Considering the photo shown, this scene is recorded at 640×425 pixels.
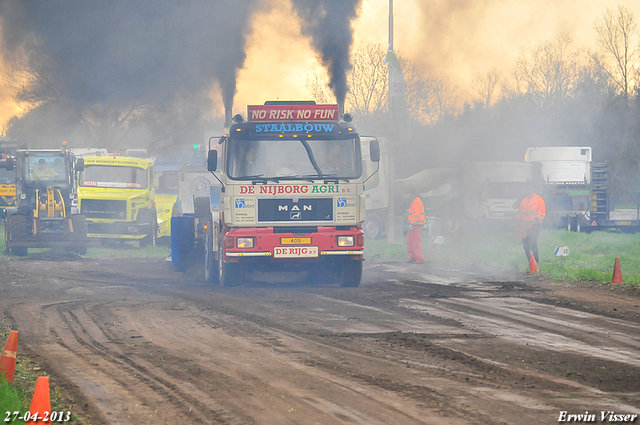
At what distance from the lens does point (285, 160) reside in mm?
13398

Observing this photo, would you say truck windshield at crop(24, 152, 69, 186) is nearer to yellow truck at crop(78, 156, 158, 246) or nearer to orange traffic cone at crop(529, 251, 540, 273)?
yellow truck at crop(78, 156, 158, 246)

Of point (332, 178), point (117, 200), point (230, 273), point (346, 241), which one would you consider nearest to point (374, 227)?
point (117, 200)

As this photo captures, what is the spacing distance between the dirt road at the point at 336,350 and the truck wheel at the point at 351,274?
0.24m

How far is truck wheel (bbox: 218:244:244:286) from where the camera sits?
1426 centimetres

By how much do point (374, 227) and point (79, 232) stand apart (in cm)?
1182

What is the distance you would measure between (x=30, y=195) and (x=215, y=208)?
10.7 metres

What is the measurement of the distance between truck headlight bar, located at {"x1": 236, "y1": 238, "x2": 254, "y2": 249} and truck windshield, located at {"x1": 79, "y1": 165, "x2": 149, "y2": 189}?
1362 centimetres

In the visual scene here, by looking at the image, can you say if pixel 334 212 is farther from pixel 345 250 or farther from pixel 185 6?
pixel 185 6

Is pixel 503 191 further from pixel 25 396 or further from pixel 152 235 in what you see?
pixel 25 396

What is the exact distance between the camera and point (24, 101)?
46.7 meters

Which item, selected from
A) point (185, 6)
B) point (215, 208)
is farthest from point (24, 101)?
point (215, 208)

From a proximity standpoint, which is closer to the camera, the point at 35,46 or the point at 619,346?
the point at 619,346

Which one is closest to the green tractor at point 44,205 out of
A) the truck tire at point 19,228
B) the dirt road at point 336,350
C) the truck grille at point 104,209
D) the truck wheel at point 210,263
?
the truck tire at point 19,228

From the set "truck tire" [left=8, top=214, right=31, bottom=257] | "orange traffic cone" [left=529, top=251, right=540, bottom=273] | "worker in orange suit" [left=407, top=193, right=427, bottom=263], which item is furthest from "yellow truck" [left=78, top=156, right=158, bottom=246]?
"orange traffic cone" [left=529, top=251, right=540, bottom=273]
